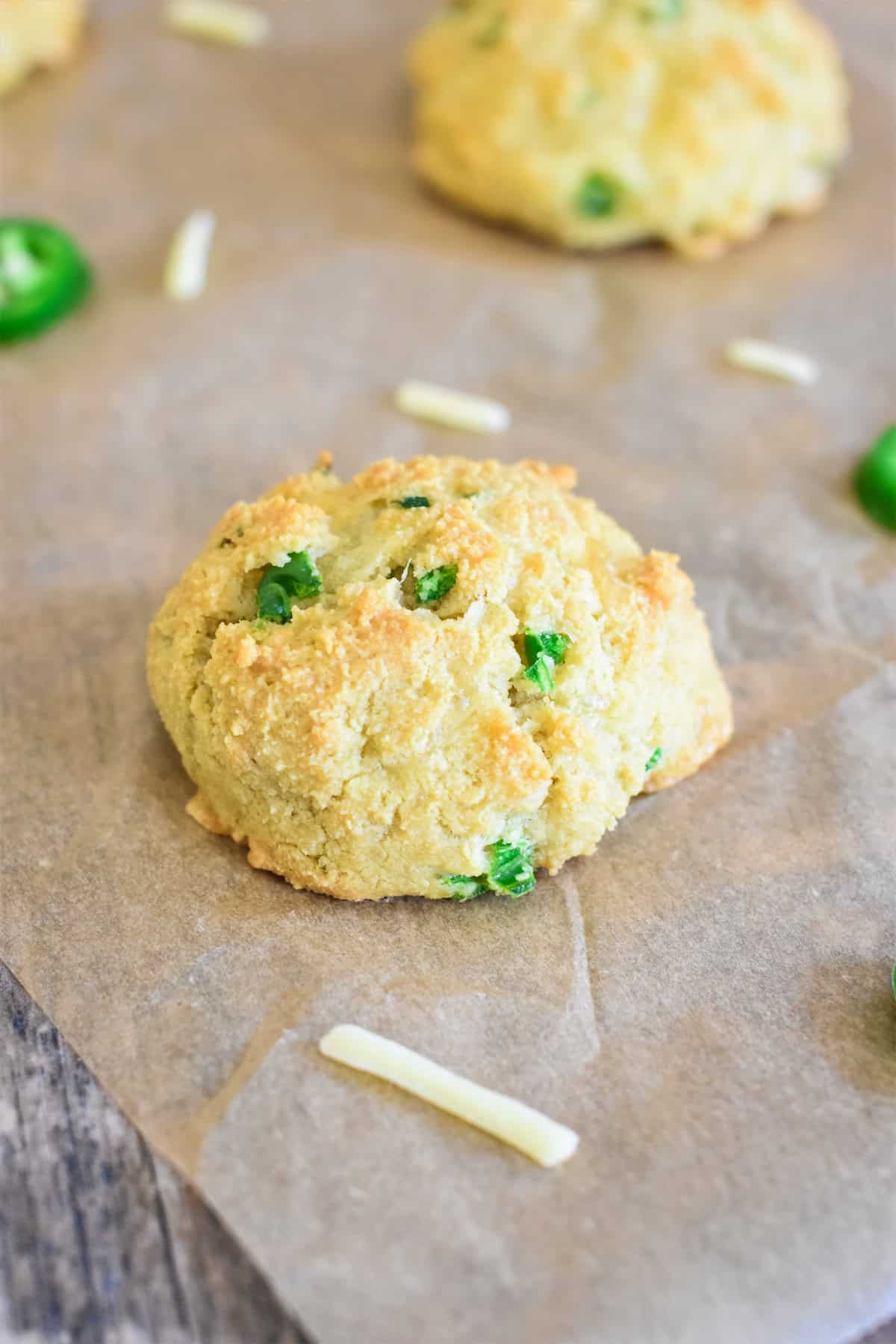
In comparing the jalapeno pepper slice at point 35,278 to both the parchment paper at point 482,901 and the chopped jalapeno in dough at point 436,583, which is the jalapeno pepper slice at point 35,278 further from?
the chopped jalapeno in dough at point 436,583

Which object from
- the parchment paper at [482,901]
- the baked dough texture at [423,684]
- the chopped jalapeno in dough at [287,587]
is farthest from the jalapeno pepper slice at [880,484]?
the chopped jalapeno in dough at [287,587]

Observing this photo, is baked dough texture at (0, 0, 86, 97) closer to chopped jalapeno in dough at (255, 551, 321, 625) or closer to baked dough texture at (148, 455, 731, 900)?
baked dough texture at (148, 455, 731, 900)

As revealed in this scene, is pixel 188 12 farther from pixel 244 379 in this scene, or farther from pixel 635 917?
pixel 635 917

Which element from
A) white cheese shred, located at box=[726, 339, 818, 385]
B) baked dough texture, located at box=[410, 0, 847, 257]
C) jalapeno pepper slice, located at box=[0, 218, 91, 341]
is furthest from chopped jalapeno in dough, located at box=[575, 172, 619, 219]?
jalapeno pepper slice, located at box=[0, 218, 91, 341]

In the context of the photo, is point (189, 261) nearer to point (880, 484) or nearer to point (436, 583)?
point (436, 583)

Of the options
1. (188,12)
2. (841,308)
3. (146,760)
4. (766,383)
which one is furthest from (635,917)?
(188,12)
